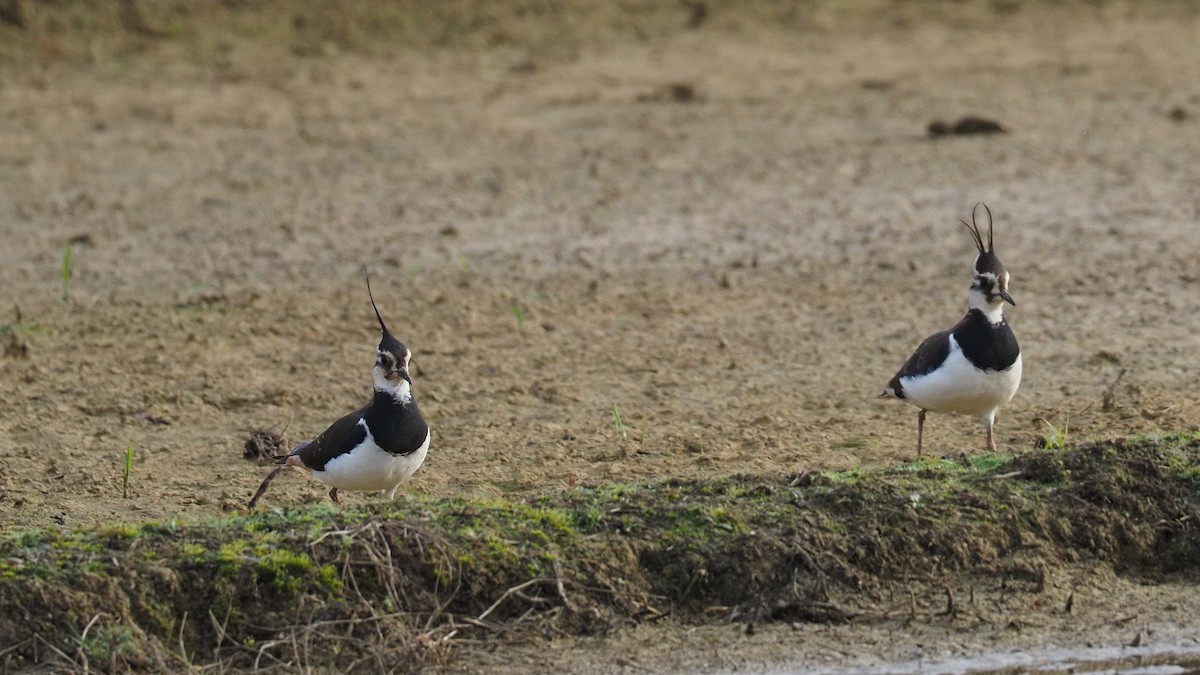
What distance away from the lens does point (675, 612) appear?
5.93 meters

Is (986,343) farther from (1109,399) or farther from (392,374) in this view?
(392,374)

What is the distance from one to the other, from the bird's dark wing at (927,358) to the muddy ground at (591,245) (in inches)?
12.4

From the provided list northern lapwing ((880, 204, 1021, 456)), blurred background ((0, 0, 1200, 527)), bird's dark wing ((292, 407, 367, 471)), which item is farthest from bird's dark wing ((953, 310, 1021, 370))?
bird's dark wing ((292, 407, 367, 471))

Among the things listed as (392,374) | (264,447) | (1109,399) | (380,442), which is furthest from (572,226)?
(380,442)

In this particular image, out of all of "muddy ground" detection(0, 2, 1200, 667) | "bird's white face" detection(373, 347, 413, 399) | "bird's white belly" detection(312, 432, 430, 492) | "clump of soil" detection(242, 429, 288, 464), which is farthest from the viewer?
"muddy ground" detection(0, 2, 1200, 667)

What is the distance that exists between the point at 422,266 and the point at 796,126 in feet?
12.8

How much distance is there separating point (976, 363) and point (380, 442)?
227cm

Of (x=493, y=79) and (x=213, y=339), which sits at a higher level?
(x=493, y=79)

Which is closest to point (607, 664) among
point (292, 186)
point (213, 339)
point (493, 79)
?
point (213, 339)

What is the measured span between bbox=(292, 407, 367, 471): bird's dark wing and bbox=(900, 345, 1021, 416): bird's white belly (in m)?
2.16

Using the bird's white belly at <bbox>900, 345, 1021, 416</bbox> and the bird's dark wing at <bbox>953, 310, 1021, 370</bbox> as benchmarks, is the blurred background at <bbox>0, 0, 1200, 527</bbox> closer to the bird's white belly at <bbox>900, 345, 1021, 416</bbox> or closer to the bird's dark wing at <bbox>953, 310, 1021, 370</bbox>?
the bird's white belly at <bbox>900, 345, 1021, 416</bbox>

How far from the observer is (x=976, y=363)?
695 centimetres

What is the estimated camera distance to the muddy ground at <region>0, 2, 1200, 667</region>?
25.3 feet

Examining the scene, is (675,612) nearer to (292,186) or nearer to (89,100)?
(292,186)
